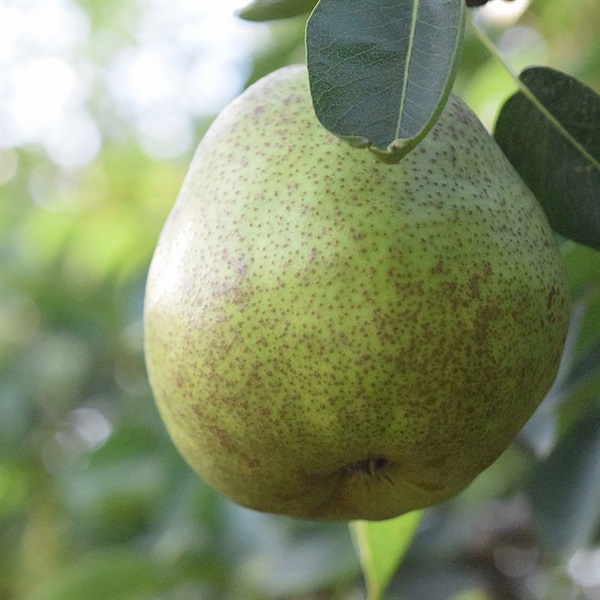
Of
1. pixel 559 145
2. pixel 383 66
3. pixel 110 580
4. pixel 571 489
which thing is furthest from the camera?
pixel 110 580

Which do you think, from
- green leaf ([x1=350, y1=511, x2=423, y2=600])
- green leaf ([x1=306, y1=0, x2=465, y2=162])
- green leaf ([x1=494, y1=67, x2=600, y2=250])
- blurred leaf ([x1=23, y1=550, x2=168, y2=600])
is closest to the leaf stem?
green leaf ([x1=494, y1=67, x2=600, y2=250])

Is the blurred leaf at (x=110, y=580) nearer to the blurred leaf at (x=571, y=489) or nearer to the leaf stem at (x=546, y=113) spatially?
the blurred leaf at (x=571, y=489)

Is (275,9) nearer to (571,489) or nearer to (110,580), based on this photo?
(571,489)

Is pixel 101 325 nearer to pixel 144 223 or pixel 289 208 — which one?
pixel 144 223

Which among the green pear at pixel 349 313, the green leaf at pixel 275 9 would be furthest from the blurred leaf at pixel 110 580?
the green leaf at pixel 275 9

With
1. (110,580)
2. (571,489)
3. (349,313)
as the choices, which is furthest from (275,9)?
(110,580)

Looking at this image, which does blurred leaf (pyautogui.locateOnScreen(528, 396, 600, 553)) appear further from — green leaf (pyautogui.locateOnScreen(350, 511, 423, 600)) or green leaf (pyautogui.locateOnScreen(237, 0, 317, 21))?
green leaf (pyautogui.locateOnScreen(237, 0, 317, 21))

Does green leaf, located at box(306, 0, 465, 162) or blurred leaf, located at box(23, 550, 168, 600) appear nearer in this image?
green leaf, located at box(306, 0, 465, 162)

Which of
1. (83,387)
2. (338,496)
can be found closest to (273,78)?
(338,496)
